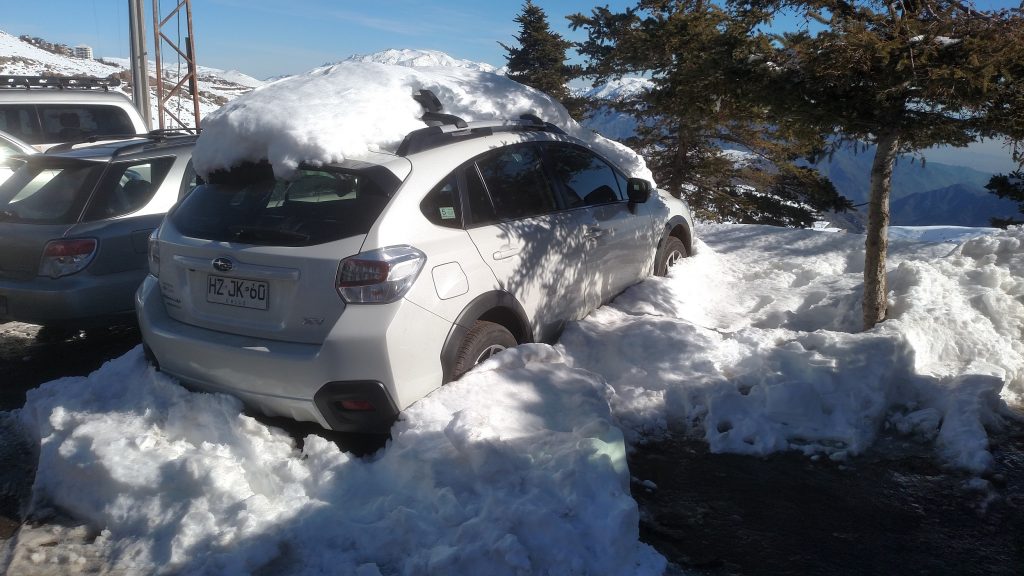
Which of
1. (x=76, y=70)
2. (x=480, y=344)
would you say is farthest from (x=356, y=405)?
(x=76, y=70)

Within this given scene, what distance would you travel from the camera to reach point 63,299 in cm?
534

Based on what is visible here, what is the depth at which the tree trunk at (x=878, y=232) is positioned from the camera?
207 inches

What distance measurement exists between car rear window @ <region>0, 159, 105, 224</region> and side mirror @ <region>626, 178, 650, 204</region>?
13.5 feet

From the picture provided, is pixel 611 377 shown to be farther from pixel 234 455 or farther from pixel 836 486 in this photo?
pixel 234 455

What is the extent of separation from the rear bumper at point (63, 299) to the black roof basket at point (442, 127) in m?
2.72

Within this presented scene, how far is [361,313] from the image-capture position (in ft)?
11.4

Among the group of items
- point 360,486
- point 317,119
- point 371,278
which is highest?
point 317,119

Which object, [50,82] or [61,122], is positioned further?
[50,82]

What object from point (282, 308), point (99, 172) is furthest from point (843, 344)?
point (99, 172)

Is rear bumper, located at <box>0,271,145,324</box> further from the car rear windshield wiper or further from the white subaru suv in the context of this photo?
the car rear windshield wiper

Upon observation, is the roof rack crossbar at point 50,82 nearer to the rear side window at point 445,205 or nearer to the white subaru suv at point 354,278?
the white subaru suv at point 354,278

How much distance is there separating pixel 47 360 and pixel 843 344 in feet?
19.3

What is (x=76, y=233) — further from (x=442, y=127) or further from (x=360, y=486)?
(x=360, y=486)

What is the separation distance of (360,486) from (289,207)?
4.72 ft
